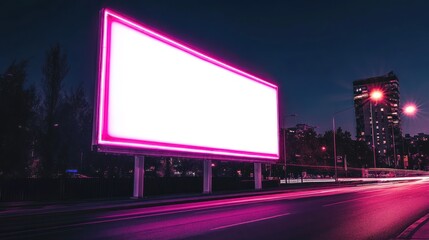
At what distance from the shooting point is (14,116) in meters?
29.2

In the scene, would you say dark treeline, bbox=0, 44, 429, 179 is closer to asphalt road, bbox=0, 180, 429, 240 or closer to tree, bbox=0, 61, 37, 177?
tree, bbox=0, 61, 37, 177

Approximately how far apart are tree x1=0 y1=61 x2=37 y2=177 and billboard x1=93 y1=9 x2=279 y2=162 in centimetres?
1109

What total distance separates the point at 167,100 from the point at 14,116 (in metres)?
12.6

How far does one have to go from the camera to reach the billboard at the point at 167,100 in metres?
22.6

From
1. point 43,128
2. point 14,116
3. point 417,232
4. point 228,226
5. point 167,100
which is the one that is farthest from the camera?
point 43,128

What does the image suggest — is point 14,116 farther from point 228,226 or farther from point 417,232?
point 417,232

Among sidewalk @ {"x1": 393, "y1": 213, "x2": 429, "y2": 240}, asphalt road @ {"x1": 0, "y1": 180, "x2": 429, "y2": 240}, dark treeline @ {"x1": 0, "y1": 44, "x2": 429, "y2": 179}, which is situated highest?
dark treeline @ {"x1": 0, "y1": 44, "x2": 429, "y2": 179}

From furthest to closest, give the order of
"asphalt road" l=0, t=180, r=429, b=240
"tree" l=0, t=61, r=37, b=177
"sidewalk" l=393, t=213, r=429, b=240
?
"tree" l=0, t=61, r=37, b=177 < "asphalt road" l=0, t=180, r=429, b=240 < "sidewalk" l=393, t=213, r=429, b=240

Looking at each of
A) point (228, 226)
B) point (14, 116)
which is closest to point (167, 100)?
point (14, 116)

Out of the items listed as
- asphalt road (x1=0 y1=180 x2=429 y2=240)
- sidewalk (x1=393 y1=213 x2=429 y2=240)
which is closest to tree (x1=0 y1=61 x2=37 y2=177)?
asphalt road (x1=0 y1=180 x2=429 y2=240)

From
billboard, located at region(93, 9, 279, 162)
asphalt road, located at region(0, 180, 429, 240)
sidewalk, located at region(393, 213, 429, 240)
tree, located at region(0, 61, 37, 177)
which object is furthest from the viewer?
tree, located at region(0, 61, 37, 177)

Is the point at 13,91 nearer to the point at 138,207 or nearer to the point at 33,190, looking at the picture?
the point at 33,190

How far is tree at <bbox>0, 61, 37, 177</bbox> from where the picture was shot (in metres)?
28.4

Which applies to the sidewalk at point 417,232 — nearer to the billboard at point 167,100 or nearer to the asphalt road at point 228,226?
the asphalt road at point 228,226
